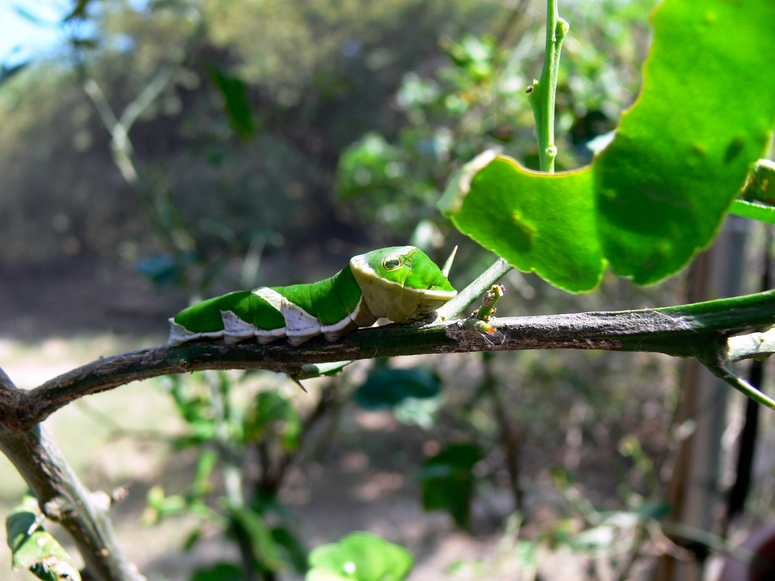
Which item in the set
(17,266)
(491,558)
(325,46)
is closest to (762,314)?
(491,558)

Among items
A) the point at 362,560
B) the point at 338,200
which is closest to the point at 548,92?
the point at 362,560

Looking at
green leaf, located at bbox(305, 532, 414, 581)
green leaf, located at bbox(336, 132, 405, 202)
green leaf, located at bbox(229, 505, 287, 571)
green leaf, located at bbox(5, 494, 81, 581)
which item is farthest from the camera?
green leaf, located at bbox(336, 132, 405, 202)

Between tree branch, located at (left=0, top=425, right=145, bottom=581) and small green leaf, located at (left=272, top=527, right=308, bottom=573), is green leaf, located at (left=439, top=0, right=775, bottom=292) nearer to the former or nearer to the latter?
tree branch, located at (left=0, top=425, right=145, bottom=581)

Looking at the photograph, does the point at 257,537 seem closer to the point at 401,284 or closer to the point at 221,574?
the point at 221,574

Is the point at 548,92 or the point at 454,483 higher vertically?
the point at 454,483

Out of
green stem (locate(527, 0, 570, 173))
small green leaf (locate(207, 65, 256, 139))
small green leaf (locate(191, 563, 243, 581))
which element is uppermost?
small green leaf (locate(207, 65, 256, 139))

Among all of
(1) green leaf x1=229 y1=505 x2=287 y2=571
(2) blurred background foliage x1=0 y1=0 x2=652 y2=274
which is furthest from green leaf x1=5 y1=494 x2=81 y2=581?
(2) blurred background foliage x1=0 y1=0 x2=652 y2=274

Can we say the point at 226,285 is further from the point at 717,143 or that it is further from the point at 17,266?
the point at 17,266
